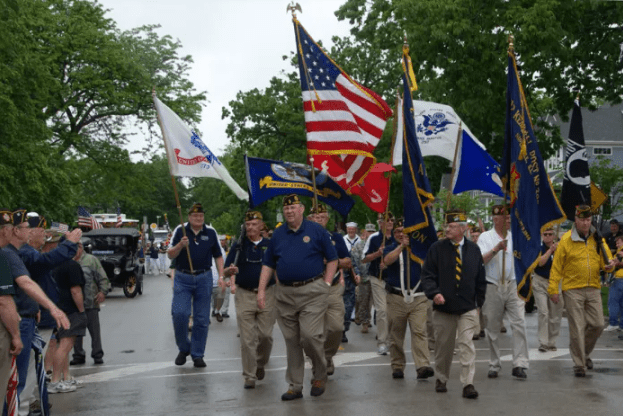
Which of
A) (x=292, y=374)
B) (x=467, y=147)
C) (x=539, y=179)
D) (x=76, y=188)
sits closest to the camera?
(x=292, y=374)

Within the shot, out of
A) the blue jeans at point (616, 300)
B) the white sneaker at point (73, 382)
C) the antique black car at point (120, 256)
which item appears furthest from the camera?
the antique black car at point (120, 256)

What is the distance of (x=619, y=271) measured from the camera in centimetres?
1678

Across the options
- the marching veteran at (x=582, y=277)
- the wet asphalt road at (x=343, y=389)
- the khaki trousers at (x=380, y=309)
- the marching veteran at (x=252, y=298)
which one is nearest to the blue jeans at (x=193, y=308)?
the wet asphalt road at (x=343, y=389)

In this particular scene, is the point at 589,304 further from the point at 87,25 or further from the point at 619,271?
the point at 87,25

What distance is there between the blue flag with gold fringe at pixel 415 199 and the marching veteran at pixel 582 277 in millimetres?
1594

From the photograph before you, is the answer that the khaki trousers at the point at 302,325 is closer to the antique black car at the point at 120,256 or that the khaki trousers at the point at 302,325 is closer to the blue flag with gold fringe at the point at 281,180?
the blue flag with gold fringe at the point at 281,180

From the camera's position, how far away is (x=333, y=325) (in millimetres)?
10938

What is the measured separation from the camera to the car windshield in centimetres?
3203

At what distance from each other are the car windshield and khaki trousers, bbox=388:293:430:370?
21.8 meters

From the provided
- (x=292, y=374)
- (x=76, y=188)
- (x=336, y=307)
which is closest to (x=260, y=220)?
(x=336, y=307)

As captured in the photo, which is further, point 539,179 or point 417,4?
point 417,4

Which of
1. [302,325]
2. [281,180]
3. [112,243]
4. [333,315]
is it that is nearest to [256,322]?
[333,315]

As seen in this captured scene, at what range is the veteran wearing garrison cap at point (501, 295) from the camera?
431 inches

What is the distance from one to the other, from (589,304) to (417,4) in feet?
51.3
